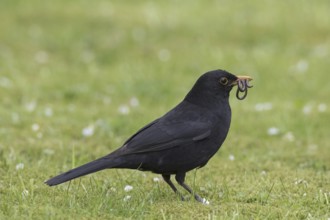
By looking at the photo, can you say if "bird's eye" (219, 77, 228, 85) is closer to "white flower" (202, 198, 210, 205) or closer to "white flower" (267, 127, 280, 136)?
"white flower" (202, 198, 210, 205)

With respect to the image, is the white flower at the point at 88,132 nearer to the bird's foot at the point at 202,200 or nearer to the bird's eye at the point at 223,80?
the bird's eye at the point at 223,80

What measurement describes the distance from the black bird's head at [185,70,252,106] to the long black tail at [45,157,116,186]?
3.48ft

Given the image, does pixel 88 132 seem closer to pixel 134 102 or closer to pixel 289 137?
pixel 134 102

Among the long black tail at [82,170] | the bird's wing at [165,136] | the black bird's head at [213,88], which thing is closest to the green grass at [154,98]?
the long black tail at [82,170]

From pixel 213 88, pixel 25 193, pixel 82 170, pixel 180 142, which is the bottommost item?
pixel 25 193

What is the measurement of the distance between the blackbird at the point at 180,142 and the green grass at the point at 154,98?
256 millimetres

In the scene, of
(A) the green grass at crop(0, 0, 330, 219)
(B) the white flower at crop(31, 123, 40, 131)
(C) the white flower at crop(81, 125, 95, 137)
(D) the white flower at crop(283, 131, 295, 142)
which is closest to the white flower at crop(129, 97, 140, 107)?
(A) the green grass at crop(0, 0, 330, 219)

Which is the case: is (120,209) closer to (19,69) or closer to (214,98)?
(214,98)

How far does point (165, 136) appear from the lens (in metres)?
6.16

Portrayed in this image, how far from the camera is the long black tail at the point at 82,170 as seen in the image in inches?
223

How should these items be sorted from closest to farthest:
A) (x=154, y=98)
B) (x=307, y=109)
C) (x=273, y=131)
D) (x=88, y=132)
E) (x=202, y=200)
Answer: (x=202, y=200) < (x=88, y=132) < (x=273, y=131) < (x=307, y=109) < (x=154, y=98)

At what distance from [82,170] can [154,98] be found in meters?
5.77

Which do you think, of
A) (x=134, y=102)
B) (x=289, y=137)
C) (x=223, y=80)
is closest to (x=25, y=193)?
(x=223, y=80)

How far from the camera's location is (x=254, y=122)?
32.5 feet
